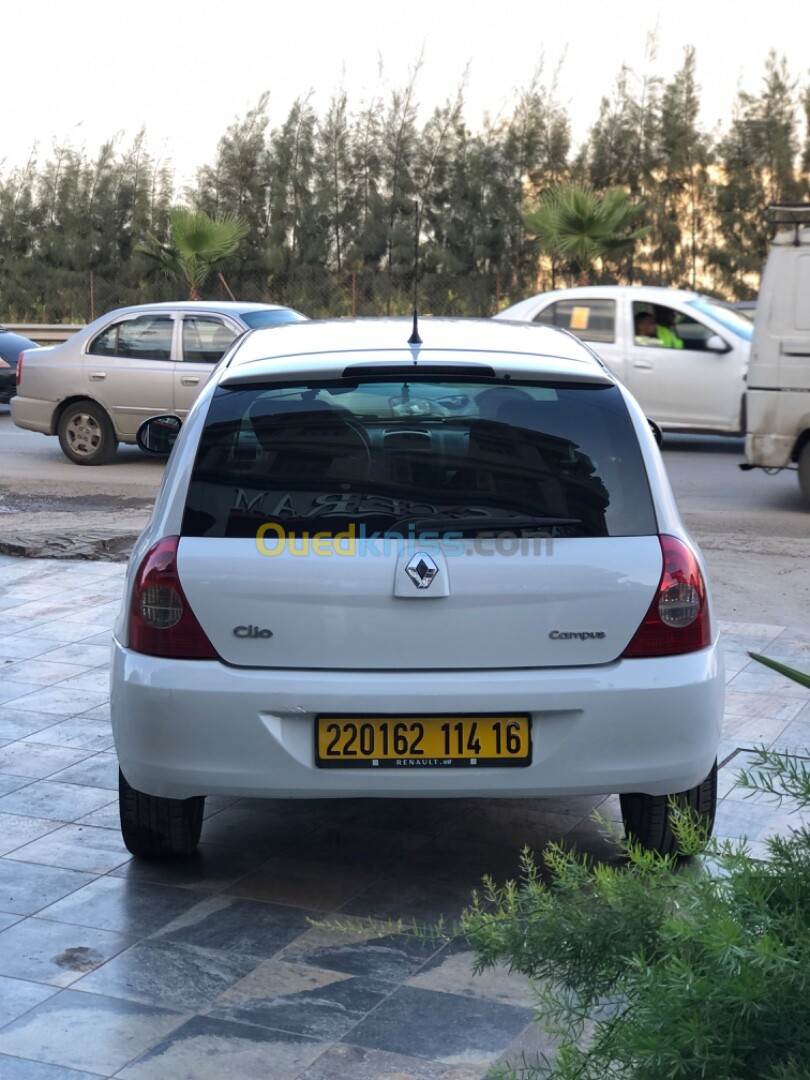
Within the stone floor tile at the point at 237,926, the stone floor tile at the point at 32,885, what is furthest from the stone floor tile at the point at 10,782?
the stone floor tile at the point at 237,926

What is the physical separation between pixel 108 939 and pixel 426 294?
24060 millimetres

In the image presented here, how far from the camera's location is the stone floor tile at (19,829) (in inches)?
179

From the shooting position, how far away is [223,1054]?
3203 mm

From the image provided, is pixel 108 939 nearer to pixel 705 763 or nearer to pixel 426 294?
pixel 705 763

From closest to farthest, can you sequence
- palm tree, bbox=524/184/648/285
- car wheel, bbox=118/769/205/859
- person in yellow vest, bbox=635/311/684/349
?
car wheel, bbox=118/769/205/859, person in yellow vest, bbox=635/311/684/349, palm tree, bbox=524/184/648/285

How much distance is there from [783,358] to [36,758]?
7813 millimetres

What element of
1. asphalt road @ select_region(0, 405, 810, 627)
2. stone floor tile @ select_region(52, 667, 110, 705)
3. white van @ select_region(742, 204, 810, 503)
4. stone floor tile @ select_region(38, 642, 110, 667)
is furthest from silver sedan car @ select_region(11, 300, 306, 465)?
stone floor tile @ select_region(52, 667, 110, 705)

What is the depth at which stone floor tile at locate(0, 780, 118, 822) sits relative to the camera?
4.85m

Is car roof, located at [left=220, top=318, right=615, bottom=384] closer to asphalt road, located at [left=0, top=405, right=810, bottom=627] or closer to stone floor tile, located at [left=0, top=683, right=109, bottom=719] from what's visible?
stone floor tile, located at [left=0, top=683, right=109, bottom=719]

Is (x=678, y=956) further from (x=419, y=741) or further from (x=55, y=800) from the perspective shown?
(x=55, y=800)

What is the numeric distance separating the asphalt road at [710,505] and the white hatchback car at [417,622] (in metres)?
4.17

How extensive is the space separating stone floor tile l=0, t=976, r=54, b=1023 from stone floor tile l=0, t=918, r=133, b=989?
3 centimetres

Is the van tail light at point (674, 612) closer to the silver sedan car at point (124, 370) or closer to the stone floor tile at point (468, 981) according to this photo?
the stone floor tile at point (468, 981)

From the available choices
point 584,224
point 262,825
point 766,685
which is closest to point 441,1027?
point 262,825
